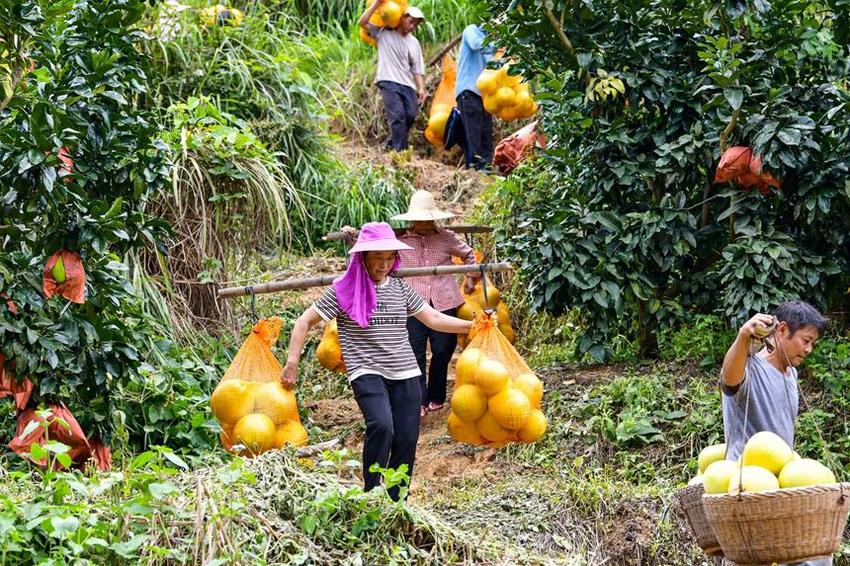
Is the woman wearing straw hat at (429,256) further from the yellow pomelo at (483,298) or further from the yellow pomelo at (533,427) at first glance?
the yellow pomelo at (533,427)

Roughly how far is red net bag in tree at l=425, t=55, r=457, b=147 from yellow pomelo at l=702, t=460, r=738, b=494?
8176 mm

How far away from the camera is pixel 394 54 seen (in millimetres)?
12195

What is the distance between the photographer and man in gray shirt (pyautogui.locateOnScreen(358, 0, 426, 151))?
1216 centimetres

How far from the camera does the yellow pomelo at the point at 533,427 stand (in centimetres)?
660

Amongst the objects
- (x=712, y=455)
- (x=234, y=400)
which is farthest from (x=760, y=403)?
(x=234, y=400)

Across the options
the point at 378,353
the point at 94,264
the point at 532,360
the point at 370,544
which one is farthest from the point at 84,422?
the point at 532,360

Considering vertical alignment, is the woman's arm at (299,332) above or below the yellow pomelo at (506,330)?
above

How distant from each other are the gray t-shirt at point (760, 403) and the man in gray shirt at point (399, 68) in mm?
7578

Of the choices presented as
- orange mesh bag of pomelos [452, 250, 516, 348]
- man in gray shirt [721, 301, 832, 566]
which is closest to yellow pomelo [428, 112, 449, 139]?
orange mesh bag of pomelos [452, 250, 516, 348]

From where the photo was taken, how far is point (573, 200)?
27.2ft

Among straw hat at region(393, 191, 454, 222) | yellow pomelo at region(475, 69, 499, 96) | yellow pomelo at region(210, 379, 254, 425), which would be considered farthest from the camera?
yellow pomelo at region(475, 69, 499, 96)

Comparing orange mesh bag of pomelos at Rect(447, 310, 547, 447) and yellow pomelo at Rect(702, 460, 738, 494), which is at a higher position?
yellow pomelo at Rect(702, 460, 738, 494)

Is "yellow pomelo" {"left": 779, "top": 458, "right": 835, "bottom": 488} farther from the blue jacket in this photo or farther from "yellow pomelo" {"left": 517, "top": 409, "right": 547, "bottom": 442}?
the blue jacket

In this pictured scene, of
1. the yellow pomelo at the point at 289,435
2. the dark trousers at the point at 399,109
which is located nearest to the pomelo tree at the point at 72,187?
the yellow pomelo at the point at 289,435
